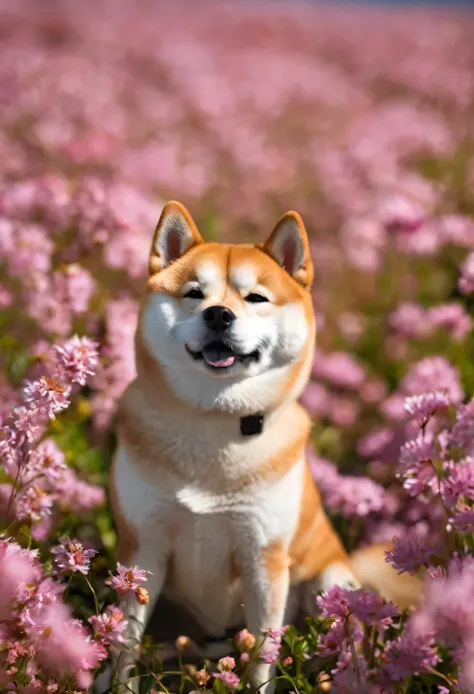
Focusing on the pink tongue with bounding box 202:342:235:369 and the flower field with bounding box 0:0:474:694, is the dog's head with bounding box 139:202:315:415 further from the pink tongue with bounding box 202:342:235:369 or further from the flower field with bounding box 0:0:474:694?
the flower field with bounding box 0:0:474:694

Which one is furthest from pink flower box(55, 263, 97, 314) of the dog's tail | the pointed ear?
the dog's tail

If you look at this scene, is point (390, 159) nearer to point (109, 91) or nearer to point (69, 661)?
point (109, 91)

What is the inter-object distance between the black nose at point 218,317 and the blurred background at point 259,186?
3.12 ft

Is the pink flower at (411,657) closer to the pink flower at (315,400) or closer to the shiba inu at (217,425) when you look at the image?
the shiba inu at (217,425)

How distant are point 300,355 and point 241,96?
924cm

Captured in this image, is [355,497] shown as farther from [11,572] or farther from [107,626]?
[11,572]

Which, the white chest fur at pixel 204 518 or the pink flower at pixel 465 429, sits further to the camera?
the white chest fur at pixel 204 518

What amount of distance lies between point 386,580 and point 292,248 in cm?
139

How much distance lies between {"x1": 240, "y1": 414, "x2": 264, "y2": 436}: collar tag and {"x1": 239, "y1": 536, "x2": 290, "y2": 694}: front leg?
348mm

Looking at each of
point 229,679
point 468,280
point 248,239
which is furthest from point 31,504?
point 248,239

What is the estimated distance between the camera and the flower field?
1.97m

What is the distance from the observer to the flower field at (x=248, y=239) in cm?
197

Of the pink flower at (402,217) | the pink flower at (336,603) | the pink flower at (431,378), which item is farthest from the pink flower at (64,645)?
the pink flower at (402,217)

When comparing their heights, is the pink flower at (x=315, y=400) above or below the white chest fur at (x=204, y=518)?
below
